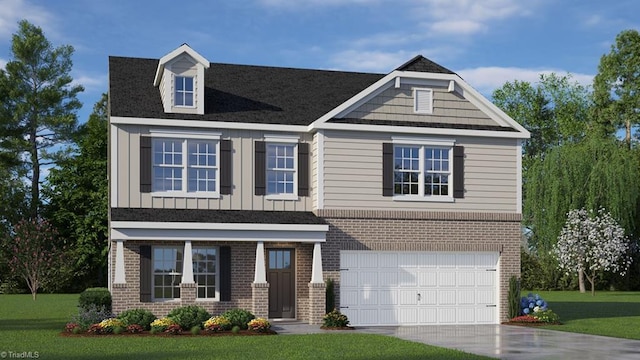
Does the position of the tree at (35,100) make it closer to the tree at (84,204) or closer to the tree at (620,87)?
the tree at (84,204)

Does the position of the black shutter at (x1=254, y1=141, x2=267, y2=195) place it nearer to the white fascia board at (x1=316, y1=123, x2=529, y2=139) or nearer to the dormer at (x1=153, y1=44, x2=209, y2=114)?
the white fascia board at (x1=316, y1=123, x2=529, y2=139)

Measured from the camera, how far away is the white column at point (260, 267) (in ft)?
85.1

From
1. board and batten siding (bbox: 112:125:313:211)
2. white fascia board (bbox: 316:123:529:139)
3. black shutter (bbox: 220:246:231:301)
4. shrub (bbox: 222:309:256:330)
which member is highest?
white fascia board (bbox: 316:123:529:139)

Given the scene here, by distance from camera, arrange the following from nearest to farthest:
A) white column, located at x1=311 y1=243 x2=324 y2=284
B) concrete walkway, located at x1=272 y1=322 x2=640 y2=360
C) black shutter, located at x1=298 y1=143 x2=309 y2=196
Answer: concrete walkway, located at x1=272 y1=322 x2=640 y2=360, white column, located at x1=311 y1=243 x2=324 y2=284, black shutter, located at x1=298 y1=143 x2=309 y2=196

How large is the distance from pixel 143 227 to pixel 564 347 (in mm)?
11707

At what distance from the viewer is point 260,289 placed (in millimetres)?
25922

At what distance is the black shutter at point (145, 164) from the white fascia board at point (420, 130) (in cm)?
507

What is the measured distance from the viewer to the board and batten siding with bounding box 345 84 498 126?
27.8 meters

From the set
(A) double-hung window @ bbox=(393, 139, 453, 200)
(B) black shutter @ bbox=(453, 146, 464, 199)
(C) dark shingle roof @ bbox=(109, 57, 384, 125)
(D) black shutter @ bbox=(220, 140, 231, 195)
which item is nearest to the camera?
(D) black shutter @ bbox=(220, 140, 231, 195)

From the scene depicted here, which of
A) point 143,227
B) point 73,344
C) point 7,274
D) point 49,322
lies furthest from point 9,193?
point 73,344

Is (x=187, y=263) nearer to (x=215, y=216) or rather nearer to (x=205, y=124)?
(x=215, y=216)

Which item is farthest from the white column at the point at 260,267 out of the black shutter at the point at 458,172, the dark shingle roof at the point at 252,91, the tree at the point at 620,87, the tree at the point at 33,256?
the tree at the point at 620,87

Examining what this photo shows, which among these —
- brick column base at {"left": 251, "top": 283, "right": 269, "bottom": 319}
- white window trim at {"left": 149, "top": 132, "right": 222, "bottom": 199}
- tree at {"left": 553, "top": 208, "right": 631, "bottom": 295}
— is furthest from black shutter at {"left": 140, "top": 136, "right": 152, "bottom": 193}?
tree at {"left": 553, "top": 208, "right": 631, "bottom": 295}

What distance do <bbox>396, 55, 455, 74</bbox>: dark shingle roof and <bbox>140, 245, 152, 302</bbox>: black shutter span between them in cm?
966
